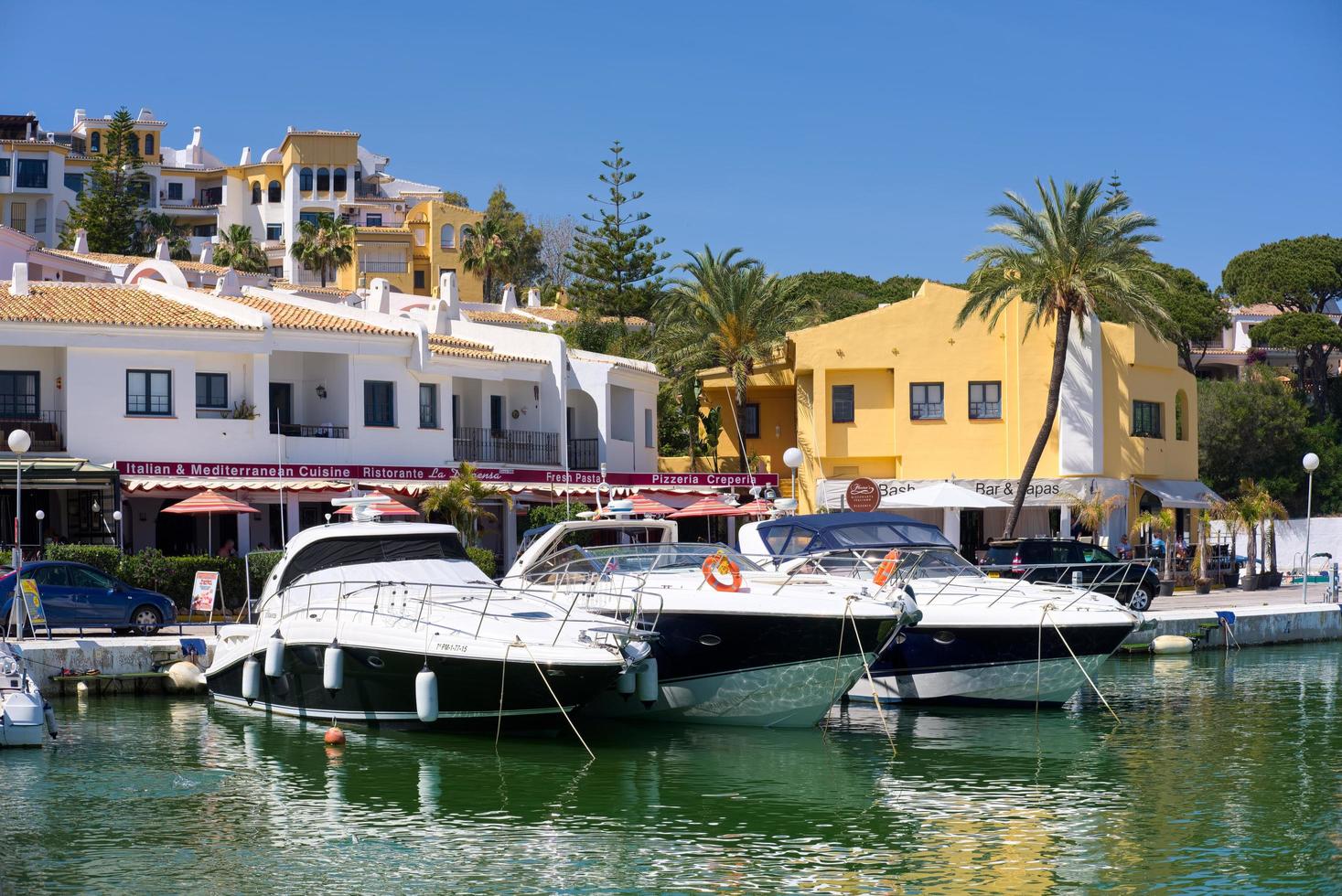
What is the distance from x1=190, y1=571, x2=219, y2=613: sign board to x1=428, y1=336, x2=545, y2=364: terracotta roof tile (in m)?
12.7

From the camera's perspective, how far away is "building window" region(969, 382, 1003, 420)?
1847 inches

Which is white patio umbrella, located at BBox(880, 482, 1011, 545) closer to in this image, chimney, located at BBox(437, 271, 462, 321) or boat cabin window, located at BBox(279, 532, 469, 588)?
chimney, located at BBox(437, 271, 462, 321)

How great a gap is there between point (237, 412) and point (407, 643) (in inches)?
766

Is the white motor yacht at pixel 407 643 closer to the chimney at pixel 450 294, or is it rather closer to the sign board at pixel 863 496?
the sign board at pixel 863 496

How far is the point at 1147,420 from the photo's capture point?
48250mm

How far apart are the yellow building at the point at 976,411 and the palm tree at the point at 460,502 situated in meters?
13.9

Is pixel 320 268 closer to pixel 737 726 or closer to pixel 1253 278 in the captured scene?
pixel 1253 278

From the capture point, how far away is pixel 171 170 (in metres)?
115

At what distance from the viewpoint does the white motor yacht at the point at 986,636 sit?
73.4ft

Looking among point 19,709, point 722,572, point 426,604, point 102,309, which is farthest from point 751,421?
point 19,709

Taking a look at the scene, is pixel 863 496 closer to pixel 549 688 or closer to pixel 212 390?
pixel 549 688

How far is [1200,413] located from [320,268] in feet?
168

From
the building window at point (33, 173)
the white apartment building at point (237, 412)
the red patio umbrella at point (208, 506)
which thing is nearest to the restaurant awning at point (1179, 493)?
the white apartment building at point (237, 412)

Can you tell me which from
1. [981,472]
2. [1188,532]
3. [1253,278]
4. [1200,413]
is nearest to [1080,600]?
[981,472]
